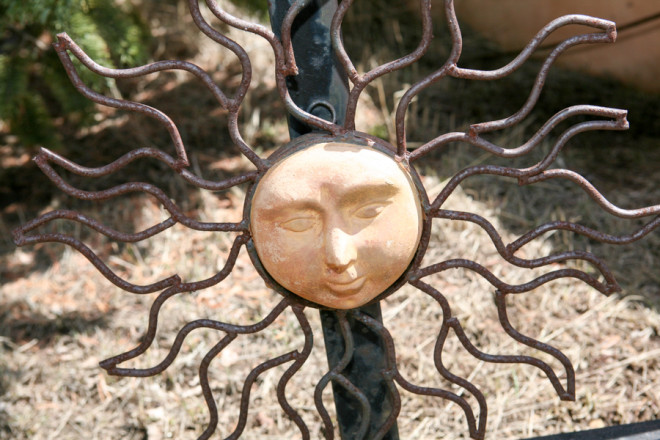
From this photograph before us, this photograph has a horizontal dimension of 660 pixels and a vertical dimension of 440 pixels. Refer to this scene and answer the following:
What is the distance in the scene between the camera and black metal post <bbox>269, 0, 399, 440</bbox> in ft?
4.12

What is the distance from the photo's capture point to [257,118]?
281 cm

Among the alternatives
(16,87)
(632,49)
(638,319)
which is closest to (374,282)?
(638,319)

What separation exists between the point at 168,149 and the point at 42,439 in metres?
1.20

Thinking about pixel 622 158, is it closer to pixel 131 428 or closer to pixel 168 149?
pixel 168 149

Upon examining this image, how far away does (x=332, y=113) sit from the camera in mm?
1287

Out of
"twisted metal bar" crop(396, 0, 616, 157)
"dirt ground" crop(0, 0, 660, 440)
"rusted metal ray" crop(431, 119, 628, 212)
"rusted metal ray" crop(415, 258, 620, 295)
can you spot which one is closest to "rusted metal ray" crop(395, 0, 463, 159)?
"twisted metal bar" crop(396, 0, 616, 157)

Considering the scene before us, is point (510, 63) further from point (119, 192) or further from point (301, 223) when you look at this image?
point (119, 192)

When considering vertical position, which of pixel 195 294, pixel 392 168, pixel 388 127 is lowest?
pixel 195 294

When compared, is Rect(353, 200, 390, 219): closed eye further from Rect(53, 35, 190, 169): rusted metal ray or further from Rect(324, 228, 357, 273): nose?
Rect(53, 35, 190, 169): rusted metal ray

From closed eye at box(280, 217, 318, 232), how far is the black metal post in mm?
204

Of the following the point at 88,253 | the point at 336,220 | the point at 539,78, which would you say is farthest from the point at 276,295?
the point at 539,78

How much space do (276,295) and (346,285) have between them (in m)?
1.07

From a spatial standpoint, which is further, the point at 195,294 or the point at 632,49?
the point at 632,49

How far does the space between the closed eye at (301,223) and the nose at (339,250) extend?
0.03 m
